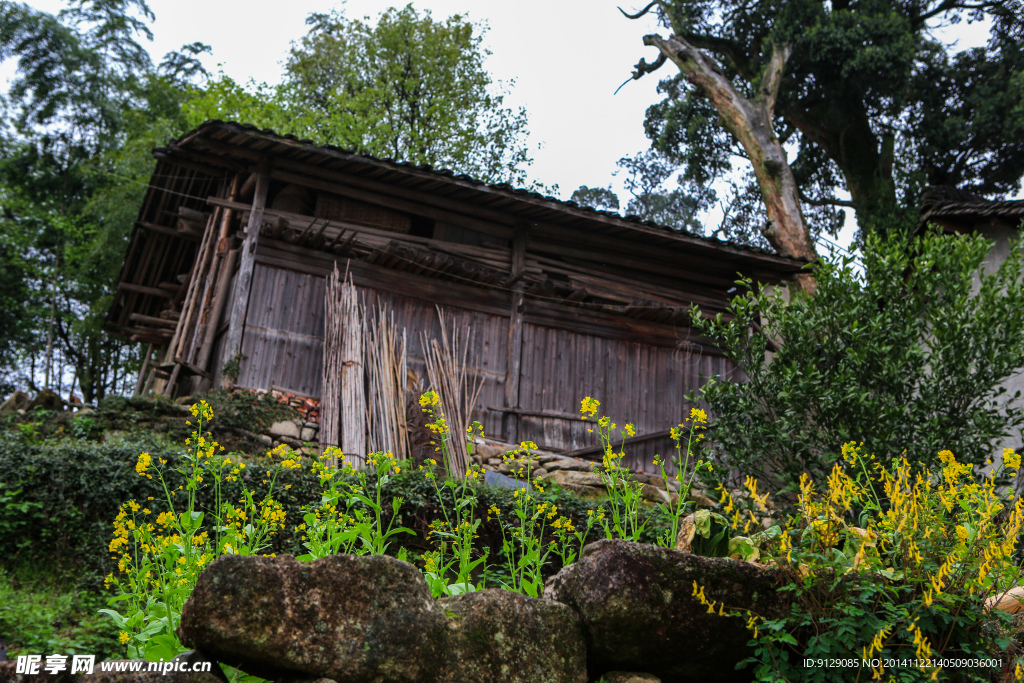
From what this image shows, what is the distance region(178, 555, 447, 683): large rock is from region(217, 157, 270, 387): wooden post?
7.39 metres

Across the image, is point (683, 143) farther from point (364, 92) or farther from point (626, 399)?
point (626, 399)

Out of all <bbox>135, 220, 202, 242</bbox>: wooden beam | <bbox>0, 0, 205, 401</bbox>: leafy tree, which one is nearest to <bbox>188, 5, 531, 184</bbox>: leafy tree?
<bbox>0, 0, 205, 401</bbox>: leafy tree

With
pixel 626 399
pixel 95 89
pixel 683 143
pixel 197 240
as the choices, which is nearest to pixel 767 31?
pixel 683 143

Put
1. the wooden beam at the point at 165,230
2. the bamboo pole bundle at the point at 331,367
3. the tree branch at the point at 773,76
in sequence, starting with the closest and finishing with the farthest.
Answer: the bamboo pole bundle at the point at 331,367 → the wooden beam at the point at 165,230 → the tree branch at the point at 773,76

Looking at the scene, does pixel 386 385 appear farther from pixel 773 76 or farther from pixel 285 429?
pixel 773 76

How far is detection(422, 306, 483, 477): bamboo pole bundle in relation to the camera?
30.5ft

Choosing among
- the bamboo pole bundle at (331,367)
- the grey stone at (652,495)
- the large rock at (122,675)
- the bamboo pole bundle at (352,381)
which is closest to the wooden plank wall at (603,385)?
the grey stone at (652,495)

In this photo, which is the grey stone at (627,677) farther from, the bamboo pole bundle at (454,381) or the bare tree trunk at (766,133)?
the bare tree trunk at (766,133)

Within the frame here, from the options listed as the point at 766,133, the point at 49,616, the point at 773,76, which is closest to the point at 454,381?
the point at 49,616

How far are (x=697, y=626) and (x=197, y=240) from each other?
1263 cm

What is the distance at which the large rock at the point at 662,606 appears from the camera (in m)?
3.17

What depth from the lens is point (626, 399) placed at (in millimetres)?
11695

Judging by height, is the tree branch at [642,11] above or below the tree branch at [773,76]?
above

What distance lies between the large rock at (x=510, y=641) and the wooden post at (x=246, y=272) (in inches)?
291
